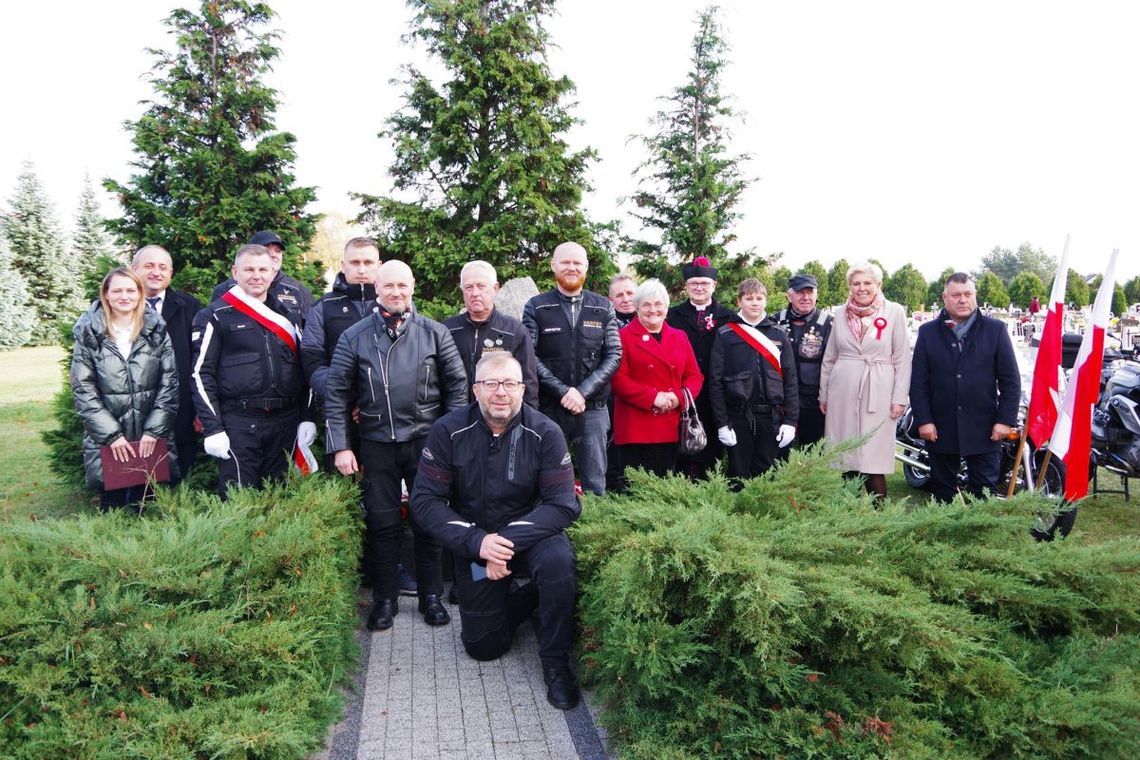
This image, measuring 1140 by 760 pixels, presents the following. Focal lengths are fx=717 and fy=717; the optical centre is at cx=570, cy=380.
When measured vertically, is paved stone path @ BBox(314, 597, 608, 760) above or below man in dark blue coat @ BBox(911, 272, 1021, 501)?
below

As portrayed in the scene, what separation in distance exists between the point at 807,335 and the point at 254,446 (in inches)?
160

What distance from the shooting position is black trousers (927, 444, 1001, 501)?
499cm

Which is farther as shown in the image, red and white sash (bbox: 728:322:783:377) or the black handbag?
red and white sash (bbox: 728:322:783:377)

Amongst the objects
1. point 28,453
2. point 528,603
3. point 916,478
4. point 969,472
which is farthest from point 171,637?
point 28,453

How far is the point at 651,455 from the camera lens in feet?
17.1

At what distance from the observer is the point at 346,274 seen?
181 inches

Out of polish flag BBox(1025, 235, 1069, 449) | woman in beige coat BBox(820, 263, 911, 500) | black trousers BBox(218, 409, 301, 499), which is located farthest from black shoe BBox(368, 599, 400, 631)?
polish flag BBox(1025, 235, 1069, 449)

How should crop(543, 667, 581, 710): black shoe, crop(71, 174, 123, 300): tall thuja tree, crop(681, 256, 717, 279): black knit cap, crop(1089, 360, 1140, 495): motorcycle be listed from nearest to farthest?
crop(543, 667, 581, 710): black shoe, crop(681, 256, 717, 279): black knit cap, crop(1089, 360, 1140, 495): motorcycle, crop(71, 174, 123, 300): tall thuja tree

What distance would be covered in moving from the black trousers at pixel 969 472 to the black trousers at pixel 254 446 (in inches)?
174

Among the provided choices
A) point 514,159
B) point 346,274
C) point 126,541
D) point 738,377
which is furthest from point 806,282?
point 514,159

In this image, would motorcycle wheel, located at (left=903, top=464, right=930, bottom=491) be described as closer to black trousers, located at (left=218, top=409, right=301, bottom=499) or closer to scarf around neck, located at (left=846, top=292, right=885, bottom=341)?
Answer: scarf around neck, located at (left=846, top=292, right=885, bottom=341)

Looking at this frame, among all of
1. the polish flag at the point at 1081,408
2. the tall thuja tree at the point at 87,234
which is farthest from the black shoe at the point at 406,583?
the tall thuja tree at the point at 87,234

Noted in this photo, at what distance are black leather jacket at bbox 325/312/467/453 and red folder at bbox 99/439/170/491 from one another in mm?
1143

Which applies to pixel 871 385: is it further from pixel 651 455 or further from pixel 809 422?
pixel 651 455
